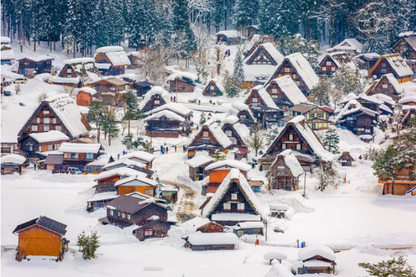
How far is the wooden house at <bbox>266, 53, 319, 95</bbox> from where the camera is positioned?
288ft

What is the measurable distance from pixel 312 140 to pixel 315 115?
1228 centimetres

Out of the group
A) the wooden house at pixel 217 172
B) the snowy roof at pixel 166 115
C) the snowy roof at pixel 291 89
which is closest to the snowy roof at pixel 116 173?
the wooden house at pixel 217 172

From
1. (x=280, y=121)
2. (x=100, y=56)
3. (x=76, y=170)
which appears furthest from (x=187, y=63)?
(x=76, y=170)

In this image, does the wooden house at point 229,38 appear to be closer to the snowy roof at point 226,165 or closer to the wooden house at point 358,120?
the wooden house at point 358,120

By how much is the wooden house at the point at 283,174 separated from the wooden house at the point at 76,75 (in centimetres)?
3323

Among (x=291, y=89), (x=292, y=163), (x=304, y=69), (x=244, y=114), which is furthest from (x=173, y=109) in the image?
(x=304, y=69)

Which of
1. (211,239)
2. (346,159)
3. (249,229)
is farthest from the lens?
(346,159)

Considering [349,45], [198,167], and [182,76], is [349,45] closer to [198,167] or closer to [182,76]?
[182,76]

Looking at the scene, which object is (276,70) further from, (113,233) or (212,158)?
(113,233)

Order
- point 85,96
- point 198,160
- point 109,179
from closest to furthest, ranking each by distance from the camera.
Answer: point 109,179, point 198,160, point 85,96

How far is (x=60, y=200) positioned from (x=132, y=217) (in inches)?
308

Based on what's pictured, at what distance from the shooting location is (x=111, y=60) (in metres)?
93.7

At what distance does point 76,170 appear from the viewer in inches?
2500

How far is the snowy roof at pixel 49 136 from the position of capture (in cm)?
6694
